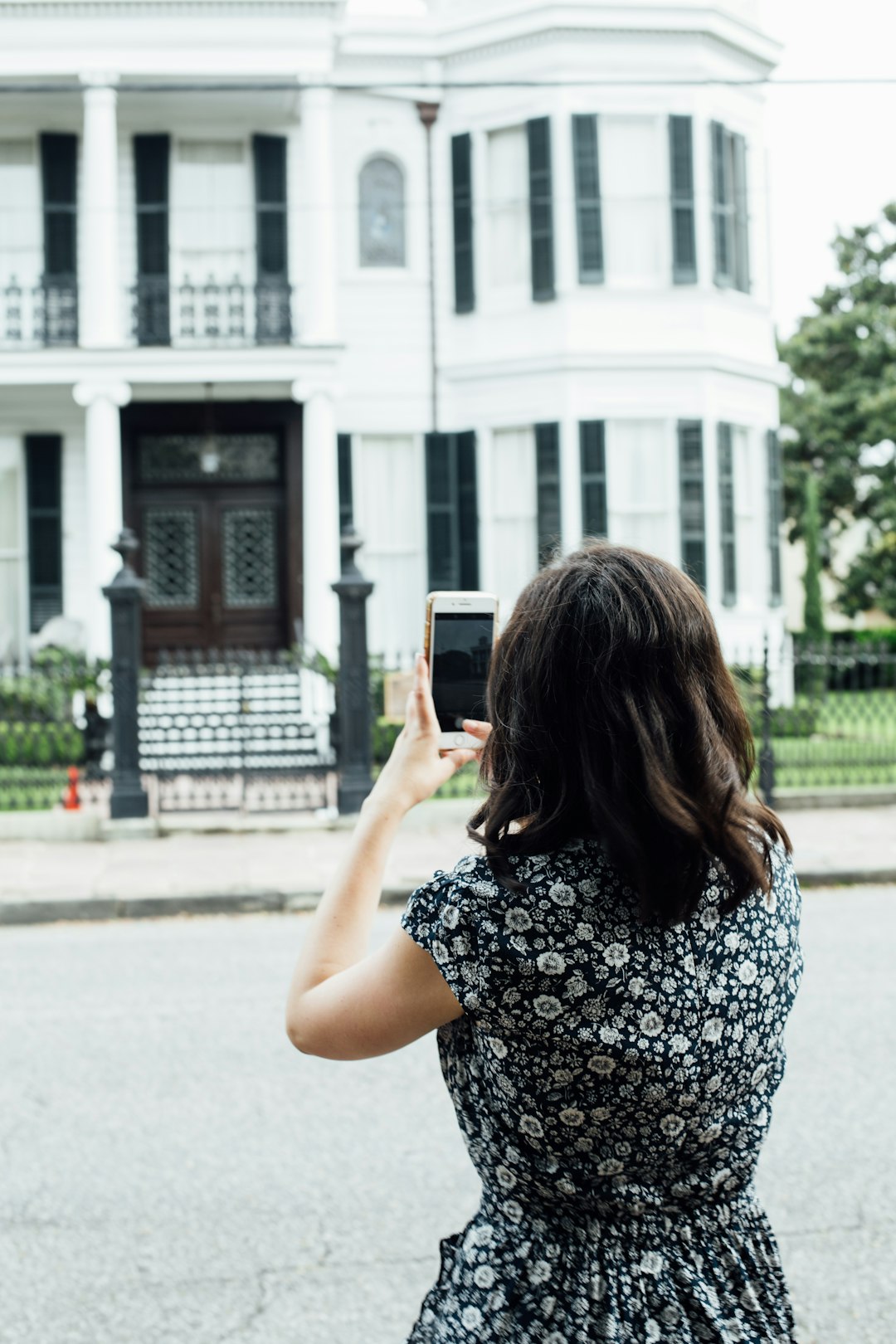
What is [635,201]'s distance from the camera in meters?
18.4

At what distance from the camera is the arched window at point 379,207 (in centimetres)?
1928

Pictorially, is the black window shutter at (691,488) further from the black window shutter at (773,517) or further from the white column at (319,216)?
the white column at (319,216)

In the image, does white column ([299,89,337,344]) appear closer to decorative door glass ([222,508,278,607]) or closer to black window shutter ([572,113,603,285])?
decorative door glass ([222,508,278,607])

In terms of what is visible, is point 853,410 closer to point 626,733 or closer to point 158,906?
point 158,906

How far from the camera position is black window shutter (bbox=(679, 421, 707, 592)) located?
1853cm

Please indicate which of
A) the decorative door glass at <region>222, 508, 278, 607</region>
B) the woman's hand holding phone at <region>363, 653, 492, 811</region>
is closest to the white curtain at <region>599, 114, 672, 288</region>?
the decorative door glass at <region>222, 508, 278, 607</region>

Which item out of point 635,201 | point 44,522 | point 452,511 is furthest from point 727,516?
point 44,522

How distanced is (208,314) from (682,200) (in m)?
6.24

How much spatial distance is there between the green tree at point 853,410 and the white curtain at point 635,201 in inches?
497

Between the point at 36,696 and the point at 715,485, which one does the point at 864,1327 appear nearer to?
the point at 36,696

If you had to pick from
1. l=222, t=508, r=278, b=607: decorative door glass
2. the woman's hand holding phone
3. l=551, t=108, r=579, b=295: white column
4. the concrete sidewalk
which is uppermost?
l=551, t=108, r=579, b=295: white column

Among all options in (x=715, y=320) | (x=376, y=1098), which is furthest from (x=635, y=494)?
(x=376, y=1098)

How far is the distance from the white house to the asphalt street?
11.6 m

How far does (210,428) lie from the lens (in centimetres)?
1848
